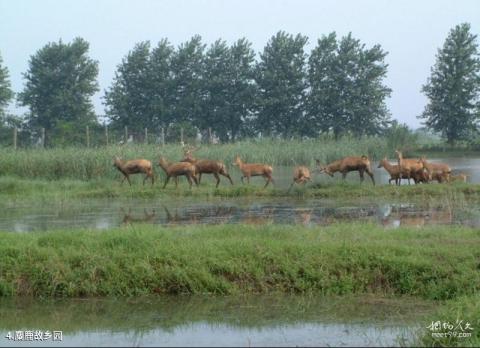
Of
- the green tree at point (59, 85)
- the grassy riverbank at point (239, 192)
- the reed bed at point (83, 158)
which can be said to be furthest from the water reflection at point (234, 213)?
the green tree at point (59, 85)

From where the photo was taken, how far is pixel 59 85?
1983 inches

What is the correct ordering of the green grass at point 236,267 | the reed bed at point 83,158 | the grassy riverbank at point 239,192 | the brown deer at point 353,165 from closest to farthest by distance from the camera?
the green grass at point 236,267, the grassy riverbank at point 239,192, the brown deer at point 353,165, the reed bed at point 83,158

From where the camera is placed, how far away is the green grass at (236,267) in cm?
992

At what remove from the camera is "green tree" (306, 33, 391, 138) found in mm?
51250

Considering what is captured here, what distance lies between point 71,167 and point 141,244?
15296 millimetres

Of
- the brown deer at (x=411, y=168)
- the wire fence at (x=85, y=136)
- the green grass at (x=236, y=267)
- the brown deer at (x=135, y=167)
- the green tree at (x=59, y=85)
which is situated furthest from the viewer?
the green tree at (x=59, y=85)

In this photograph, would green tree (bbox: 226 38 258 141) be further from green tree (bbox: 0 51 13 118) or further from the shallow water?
the shallow water

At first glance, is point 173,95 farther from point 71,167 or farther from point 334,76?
point 71,167

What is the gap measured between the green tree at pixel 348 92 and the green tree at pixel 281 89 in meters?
0.82

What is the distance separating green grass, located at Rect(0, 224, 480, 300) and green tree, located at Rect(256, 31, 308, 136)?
4036cm

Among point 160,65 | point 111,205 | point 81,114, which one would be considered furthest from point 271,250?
point 160,65

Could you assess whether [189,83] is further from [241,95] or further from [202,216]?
[202,216]

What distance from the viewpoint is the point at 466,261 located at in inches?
395

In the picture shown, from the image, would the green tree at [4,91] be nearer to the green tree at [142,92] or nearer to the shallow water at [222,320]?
the green tree at [142,92]
